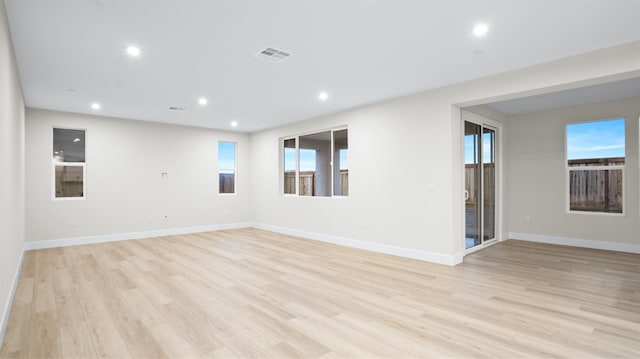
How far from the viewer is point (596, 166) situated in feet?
19.1

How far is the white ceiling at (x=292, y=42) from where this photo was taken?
2619 mm

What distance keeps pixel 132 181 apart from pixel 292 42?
18.1 ft

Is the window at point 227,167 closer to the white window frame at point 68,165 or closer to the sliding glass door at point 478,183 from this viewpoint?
the white window frame at point 68,165

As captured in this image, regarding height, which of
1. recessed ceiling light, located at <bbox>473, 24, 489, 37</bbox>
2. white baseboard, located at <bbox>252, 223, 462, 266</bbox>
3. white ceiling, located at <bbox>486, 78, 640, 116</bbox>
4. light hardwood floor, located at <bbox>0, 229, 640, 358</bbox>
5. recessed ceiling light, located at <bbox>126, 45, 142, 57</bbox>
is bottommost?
light hardwood floor, located at <bbox>0, 229, 640, 358</bbox>

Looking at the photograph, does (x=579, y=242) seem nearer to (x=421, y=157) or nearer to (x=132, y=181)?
(x=421, y=157)

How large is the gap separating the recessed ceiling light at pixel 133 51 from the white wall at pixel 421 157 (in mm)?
3658

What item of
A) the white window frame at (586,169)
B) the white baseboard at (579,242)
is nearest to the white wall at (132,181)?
the white baseboard at (579,242)

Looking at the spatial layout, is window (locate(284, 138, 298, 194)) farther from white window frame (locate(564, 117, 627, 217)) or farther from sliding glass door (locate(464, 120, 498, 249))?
white window frame (locate(564, 117, 627, 217))

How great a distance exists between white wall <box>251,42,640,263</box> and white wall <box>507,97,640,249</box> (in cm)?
269

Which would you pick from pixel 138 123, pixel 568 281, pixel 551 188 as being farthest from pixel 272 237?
pixel 551 188

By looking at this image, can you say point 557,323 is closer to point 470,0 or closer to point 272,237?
point 470,0

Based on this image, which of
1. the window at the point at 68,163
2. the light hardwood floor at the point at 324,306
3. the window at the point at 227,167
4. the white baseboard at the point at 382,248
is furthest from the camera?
the window at the point at 227,167

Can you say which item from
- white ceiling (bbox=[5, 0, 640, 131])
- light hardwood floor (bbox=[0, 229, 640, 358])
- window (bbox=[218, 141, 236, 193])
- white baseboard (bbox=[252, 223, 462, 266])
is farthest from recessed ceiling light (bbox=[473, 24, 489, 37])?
window (bbox=[218, 141, 236, 193])

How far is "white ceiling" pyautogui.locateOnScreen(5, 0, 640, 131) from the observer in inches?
103
